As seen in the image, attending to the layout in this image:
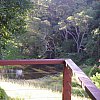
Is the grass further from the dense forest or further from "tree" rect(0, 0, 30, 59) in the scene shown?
the dense forest

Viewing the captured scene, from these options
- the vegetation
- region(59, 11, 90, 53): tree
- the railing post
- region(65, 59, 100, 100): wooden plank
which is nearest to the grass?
the railing post

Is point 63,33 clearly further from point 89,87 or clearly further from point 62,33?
point 89,87

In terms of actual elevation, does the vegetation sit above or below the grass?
below

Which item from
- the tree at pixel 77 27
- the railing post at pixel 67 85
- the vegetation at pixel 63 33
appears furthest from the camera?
the vegetation at pixel 63 33

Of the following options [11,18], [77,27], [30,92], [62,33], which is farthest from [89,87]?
[62,33]

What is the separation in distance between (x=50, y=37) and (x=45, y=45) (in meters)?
1.01

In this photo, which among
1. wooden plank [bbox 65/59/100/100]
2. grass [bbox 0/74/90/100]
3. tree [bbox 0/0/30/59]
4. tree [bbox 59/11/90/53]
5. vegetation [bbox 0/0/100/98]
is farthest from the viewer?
vegetation [bbox 0/0/100/98]

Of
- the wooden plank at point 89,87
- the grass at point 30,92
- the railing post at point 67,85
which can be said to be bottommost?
the grass at point 30,92

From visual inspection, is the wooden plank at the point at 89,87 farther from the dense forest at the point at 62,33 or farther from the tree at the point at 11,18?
the dense forest at the point at 62,33

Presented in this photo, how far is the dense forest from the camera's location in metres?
18.0

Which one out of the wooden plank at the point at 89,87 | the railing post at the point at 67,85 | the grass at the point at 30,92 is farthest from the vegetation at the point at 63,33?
the wooden plank at the point at 89,87

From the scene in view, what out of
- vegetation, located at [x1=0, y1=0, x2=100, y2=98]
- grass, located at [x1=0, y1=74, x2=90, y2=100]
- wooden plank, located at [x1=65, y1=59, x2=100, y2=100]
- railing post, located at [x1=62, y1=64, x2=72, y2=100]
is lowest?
vegetation, located at [x1=0, y1=0, x2=100, y2=98]

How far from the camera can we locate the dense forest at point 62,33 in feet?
59.0

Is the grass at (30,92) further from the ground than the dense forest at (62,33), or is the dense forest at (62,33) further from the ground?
the grass at (30,92)
